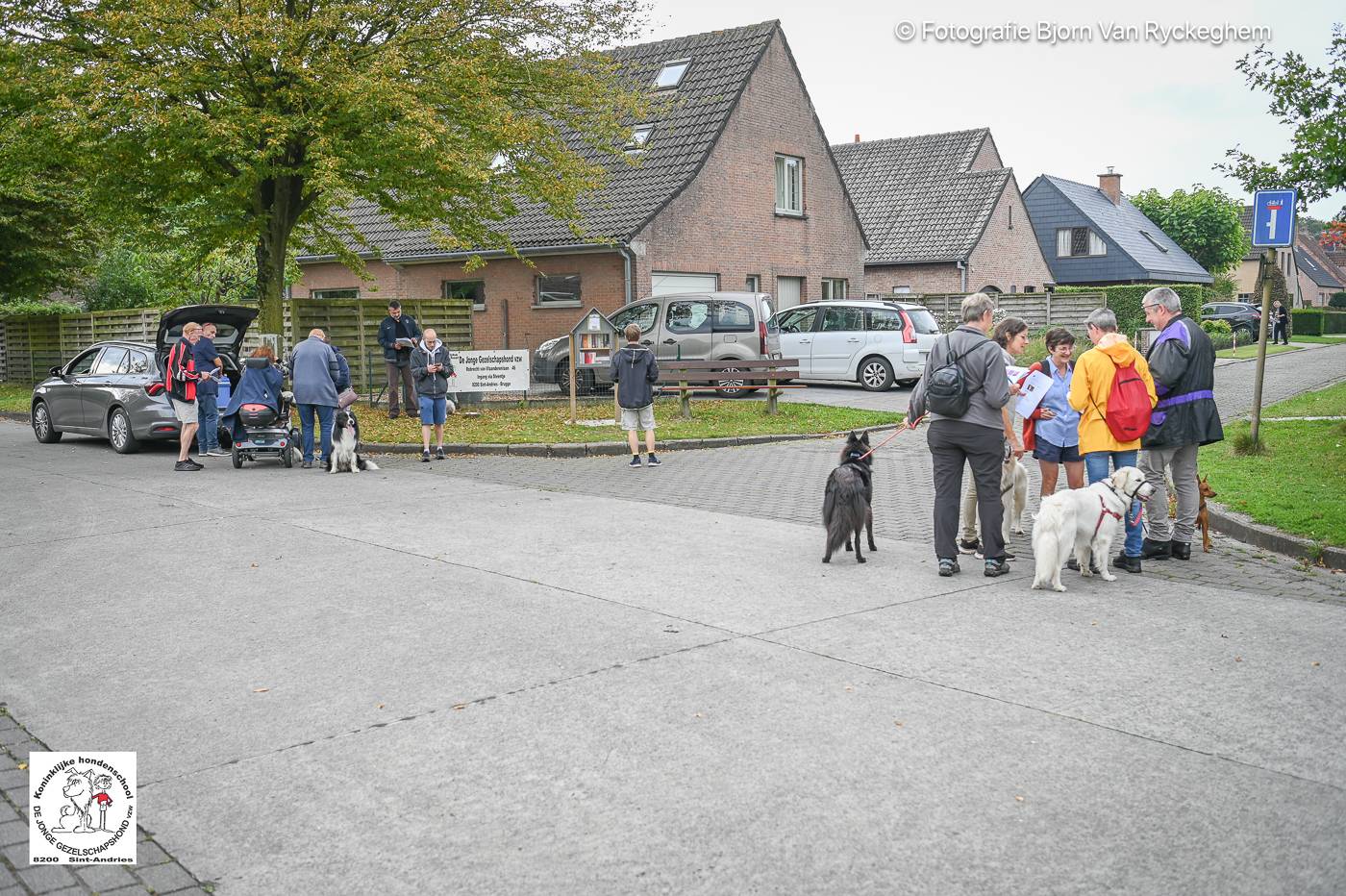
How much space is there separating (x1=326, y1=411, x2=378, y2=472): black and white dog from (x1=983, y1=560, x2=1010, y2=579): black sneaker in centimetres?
873

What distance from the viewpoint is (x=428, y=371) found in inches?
597

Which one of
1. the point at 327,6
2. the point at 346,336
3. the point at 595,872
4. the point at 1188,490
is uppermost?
the point at 327,6

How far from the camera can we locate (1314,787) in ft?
14.2

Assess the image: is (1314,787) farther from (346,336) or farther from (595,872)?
(346,336)

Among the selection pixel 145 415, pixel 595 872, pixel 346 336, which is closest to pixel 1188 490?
pixel 595 872

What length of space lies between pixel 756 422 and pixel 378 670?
1298cm

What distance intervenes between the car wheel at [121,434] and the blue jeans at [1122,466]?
13.6 m

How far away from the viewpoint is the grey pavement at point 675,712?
383 cm

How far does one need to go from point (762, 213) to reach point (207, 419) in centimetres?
1817

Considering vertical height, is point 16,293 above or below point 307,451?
above

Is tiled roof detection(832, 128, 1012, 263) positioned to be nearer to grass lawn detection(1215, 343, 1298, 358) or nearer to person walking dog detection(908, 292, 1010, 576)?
grass lawn detection(1215, 343, 1298, 358)

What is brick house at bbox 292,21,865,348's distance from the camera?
2775cm

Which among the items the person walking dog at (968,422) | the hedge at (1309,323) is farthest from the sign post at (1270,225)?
the hedge at (1309,323)

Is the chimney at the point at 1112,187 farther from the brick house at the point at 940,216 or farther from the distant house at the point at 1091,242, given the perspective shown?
the brick house at the point at 940,216
